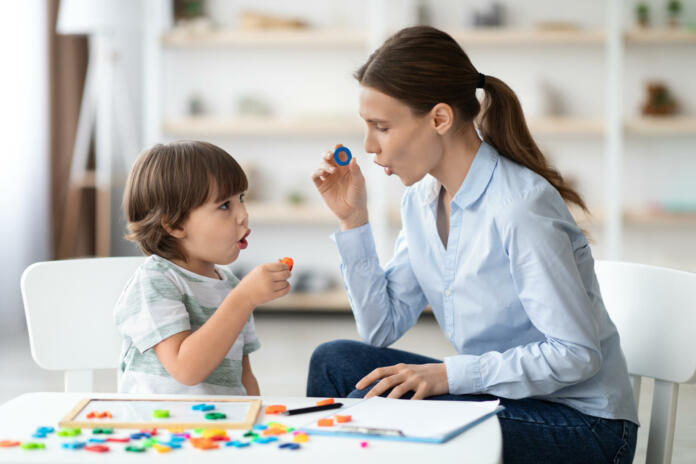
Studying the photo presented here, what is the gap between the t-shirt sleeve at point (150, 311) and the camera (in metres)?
1.28

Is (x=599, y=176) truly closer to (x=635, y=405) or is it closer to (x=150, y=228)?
(x=635, y=405)

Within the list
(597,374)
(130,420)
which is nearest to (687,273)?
(597,374)

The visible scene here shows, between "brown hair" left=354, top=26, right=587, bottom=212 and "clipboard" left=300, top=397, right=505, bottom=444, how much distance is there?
560mm

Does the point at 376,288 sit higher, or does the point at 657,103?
the point at 657,103

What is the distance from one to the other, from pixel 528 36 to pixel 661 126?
852mm

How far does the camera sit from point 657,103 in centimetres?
431

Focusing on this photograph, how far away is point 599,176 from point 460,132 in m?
3.19

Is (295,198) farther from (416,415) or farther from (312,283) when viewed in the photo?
(416,415)

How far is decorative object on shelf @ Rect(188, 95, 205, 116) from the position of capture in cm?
459

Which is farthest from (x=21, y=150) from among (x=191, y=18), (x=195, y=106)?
(x=191, y=18)

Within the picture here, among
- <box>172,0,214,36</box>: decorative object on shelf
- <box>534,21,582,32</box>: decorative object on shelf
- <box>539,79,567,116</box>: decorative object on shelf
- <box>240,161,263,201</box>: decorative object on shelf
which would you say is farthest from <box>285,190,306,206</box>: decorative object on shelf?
<box>534,21,582,32</box>: decorative object on shelf

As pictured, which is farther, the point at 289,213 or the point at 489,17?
the point at 289,213

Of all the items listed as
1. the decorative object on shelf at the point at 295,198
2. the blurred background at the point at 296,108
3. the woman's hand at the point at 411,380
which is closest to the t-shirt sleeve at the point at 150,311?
the woman's hand at the point at 411,380

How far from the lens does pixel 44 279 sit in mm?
1491
